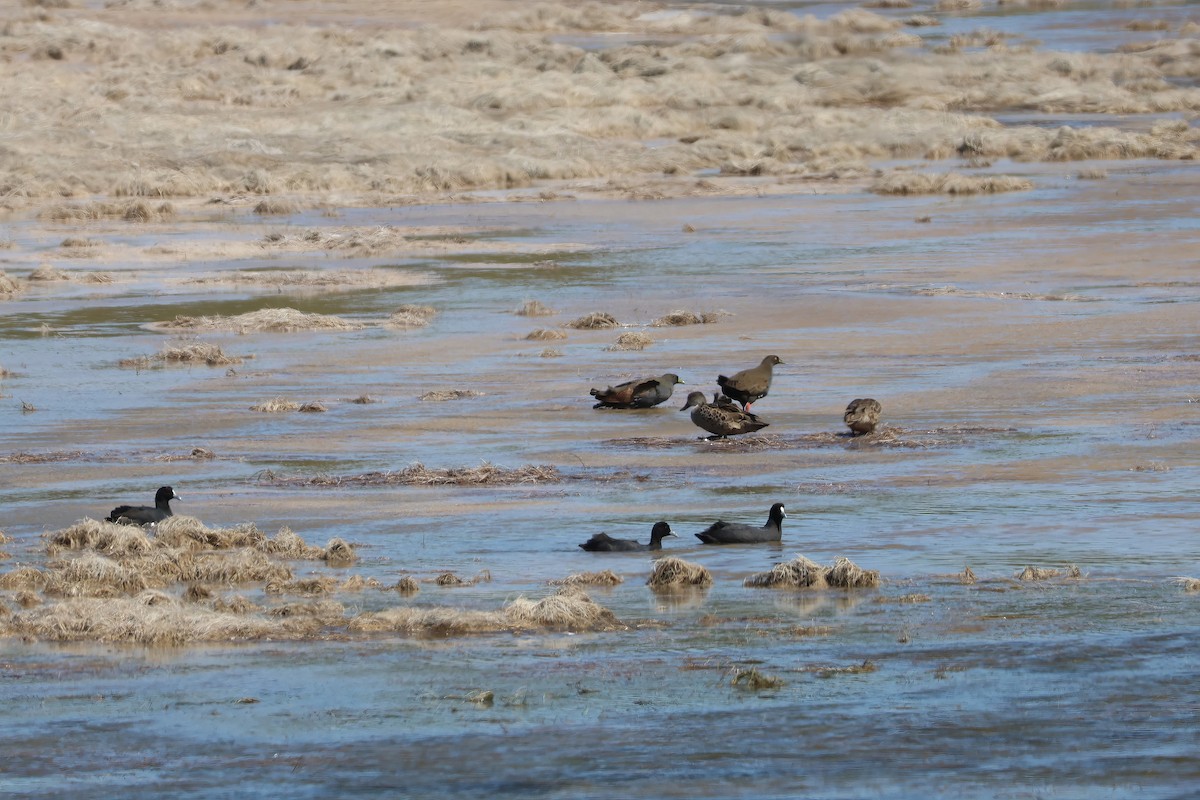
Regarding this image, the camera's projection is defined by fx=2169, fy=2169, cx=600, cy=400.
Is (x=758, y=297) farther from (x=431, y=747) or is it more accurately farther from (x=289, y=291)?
(x=431, y=747)

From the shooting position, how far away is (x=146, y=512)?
1541 cm

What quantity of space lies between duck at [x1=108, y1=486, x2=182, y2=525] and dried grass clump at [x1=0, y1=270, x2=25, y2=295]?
55.5ft

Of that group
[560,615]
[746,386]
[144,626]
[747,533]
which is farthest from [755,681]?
[746,386]

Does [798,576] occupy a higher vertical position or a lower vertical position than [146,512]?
lower

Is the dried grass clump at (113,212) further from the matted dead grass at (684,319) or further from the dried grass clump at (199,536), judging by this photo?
the dried grass clump at (199,536)

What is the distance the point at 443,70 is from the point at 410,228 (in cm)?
2586

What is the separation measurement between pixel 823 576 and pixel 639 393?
25.2 ft

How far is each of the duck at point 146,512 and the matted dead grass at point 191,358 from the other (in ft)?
31.4

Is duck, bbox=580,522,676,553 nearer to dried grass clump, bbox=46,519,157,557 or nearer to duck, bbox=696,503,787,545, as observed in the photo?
duck, bbox=696,503,787,545

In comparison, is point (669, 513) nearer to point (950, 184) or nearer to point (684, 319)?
point (684, 319)

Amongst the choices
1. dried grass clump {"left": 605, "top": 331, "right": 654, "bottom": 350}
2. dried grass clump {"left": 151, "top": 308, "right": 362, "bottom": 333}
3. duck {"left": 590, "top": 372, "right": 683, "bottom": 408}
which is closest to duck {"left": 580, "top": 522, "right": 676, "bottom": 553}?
duck {"left": 590, "top": 372, "right": 683, "bottom": 408}

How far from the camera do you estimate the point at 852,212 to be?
42062 mm

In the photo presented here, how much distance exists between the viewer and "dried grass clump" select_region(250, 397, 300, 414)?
21.8 metres

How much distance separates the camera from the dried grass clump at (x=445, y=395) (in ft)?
73.0
